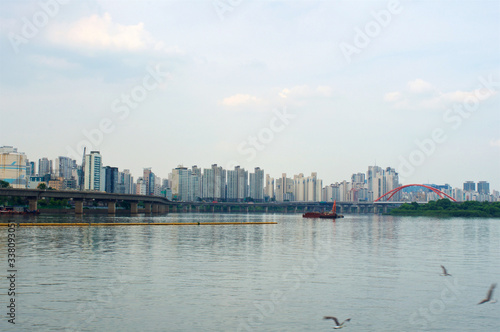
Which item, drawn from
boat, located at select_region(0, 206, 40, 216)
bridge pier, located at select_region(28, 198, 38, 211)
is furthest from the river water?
boat, located at select_region(0, 206, 40, 216)

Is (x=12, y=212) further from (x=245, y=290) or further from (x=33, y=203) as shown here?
(x=245, y=290)

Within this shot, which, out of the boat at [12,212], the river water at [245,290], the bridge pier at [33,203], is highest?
the bridge pier at [33,203]

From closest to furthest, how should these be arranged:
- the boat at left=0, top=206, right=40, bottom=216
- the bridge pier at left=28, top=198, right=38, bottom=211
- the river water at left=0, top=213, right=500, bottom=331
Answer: the river water at left=0, top=213, right=500, bottom=331 < the bridge pier at left=28, top=198, right=38, bottom=211 < the boat at left=0, top=206, right=40, bottom=216

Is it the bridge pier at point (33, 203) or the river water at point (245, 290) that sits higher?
the bridge pier at point (33, 203)

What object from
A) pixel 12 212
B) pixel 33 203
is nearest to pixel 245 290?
pixel 33 203

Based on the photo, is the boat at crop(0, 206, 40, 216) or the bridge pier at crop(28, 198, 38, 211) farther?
the boat at crop(0, 206, 40, 216)

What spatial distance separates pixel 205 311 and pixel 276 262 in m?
20.2

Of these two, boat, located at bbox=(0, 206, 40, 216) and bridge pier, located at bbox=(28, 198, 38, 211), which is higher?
bridge pier, located at bbox=(28, 198, 38, 211)

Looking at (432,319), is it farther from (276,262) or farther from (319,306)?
(276,262)

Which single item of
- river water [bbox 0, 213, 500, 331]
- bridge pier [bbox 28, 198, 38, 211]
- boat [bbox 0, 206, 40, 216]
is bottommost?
river water [bbox 0, 213, 500, 331]

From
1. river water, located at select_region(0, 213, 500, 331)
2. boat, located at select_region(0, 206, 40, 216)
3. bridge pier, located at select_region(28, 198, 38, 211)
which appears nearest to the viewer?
river water, located at select_region(0, 213, 500, 331)

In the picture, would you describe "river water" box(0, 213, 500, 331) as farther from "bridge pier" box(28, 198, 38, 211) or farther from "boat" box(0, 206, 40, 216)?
"boat" box(0, 206, 40, 216)

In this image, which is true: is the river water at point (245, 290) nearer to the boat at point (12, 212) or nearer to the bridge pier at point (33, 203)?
the bridge pier at point (33, 203)

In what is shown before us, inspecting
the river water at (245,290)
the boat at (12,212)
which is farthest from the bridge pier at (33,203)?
the river water at (245,290)
